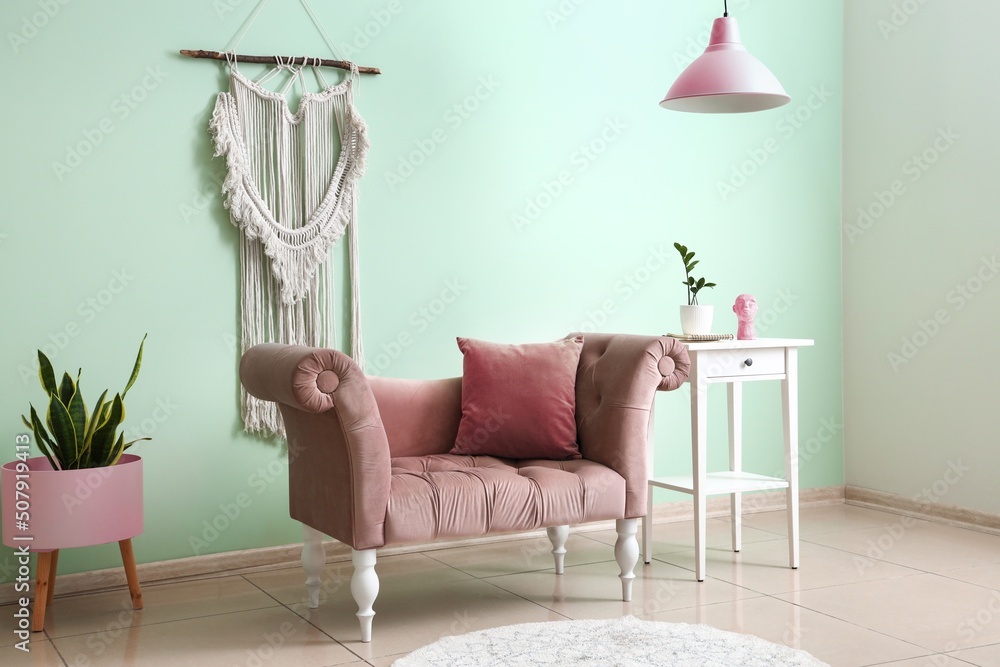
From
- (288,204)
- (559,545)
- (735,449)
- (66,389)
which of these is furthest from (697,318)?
(66,389)

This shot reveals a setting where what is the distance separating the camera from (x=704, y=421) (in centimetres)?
345

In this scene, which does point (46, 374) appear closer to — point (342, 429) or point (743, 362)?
point (342, 429)

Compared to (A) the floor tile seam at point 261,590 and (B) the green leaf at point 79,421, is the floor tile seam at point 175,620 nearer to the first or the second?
(A) the floor tile seam at point 261,590

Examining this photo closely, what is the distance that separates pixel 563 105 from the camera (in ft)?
13.5

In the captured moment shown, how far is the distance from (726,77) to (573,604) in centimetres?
180

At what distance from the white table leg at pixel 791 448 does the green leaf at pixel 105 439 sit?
7.57 ft

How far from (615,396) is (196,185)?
5.45 feet

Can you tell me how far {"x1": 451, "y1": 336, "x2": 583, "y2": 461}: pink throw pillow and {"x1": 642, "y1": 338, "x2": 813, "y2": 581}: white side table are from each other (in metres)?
0.45

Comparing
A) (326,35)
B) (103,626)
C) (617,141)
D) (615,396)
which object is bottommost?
(103,626)

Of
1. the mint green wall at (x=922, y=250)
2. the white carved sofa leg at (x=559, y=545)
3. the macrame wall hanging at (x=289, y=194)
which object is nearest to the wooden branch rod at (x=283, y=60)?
the macrame wall hanging at (x=289, y=194)

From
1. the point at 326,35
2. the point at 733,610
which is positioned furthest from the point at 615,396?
the point at 326,35

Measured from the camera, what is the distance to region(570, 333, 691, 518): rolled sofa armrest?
125 inches

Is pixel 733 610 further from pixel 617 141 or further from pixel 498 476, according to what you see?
pixel 617 141

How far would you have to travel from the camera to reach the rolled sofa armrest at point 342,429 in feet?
8.93
